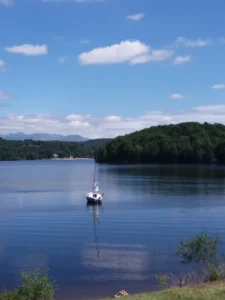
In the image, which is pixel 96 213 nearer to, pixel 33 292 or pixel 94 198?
pixel 94 198

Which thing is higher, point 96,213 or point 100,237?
point 100,237

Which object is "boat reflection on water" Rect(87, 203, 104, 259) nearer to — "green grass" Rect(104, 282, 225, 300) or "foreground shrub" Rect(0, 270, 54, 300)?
"foreground shrub" Rect(0, 270, 54, 300)

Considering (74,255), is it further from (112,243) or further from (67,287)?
(67,287)

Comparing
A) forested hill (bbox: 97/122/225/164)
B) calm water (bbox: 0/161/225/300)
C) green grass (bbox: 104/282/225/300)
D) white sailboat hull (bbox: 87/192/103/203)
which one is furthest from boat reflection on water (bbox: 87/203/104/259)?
forested hill (bbox: 97/122/225/164)

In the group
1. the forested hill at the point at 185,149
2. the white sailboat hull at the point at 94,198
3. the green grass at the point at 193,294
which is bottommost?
the white sailboat hull at the point at 94,198

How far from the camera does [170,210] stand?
49.4 m

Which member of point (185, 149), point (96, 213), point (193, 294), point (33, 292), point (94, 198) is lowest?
point (96, 213)

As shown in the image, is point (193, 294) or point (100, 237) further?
point (100, 237)

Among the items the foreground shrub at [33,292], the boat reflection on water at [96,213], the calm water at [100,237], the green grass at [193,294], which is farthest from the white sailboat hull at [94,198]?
the green grass at [193,294]

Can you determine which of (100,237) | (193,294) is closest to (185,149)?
(100,237)

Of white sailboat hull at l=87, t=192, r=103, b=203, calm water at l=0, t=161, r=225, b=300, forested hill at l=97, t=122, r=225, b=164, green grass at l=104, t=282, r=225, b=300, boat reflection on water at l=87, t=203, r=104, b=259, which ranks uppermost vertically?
forested hill at l=97, t=122, r=225, b=164

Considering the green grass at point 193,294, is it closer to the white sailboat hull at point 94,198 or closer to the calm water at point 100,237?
the calm water at point 100,237

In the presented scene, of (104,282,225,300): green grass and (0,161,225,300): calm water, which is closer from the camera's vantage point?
(104,282,225,300): green grass

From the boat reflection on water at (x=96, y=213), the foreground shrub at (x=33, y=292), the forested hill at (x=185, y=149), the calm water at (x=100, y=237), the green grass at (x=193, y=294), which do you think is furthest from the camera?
the forested hill at (x=185, y=149)
